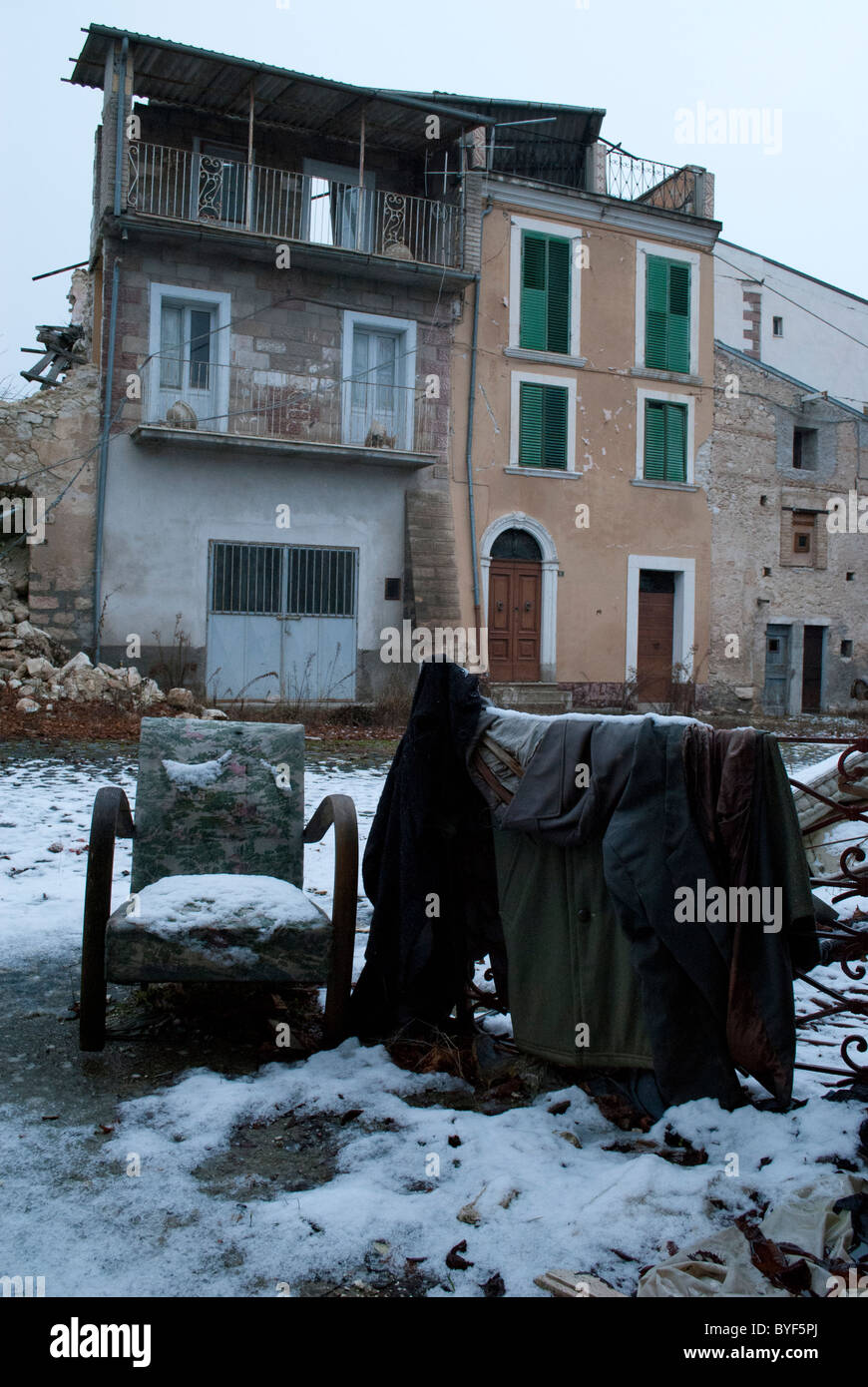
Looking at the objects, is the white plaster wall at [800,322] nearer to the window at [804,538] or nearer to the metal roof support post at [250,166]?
the window at [804,538]

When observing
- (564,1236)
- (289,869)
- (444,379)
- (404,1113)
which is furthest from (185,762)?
(444,379)

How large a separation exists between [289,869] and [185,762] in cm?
56

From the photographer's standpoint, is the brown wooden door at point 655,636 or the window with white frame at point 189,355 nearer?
the window with white frame at point 189,355

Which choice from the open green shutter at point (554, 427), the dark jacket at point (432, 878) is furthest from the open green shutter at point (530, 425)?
the dark jacket at point (432, 878)

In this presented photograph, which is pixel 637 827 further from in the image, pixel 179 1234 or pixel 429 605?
pixel 429 605

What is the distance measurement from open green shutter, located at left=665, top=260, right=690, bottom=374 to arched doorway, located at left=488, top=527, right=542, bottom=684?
4.55 meters

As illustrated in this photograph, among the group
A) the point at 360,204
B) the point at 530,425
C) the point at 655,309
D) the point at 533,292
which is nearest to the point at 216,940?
the point at 360,204

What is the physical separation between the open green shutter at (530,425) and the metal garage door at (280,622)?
11.9 feet

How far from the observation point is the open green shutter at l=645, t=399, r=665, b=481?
62.2 feet

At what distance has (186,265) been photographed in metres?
15.2

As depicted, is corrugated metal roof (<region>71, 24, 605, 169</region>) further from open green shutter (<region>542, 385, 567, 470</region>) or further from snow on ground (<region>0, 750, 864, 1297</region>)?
snow on ground (<region>0, 750, 864, 1297</region>)

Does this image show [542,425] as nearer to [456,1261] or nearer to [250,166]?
[250,166]

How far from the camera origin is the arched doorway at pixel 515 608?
17.7 metres

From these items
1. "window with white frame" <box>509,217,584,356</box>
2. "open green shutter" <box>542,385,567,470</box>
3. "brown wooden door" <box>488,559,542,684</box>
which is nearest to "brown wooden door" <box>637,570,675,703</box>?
"brown wooden door" <box>488,559,542,684</box>
